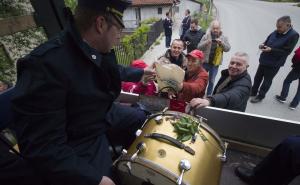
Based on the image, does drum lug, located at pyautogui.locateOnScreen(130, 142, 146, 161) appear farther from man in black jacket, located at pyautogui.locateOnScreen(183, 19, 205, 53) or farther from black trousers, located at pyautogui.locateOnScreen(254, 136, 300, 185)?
man in black jacket, located at pyautogui.locateOnScreen(183, 19, 205, 53)

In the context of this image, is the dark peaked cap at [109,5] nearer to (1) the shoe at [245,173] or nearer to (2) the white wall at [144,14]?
(1) the shoe at [245,173]

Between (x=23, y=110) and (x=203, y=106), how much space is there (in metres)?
1.71

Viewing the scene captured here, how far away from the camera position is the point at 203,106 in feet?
7.55

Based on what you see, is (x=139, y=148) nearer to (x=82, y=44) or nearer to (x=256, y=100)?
(x=82, y=44)

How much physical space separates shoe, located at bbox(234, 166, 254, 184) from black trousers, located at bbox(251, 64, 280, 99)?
2.92m

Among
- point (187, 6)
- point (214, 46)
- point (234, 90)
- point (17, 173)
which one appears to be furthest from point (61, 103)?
point (187, 6)

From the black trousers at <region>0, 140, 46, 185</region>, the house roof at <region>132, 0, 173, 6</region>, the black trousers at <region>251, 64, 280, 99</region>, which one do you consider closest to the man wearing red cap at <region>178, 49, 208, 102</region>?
the black trousers at <region>0, 140, 46, 185</region>

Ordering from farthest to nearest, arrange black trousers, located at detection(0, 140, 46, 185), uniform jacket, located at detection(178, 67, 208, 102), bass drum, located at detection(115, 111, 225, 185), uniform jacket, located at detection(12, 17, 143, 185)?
uniform jacket, located at detection(178, 67, 208, 102)
black trousers, located at detection(0, 140, 46, 185)
bass drum, located at detection(115, 111, 225, 185)
uniform jacket, located at detection(12, 17, 143, 185)

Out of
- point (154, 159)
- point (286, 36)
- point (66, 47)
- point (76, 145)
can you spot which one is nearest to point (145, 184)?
point (154, 159)

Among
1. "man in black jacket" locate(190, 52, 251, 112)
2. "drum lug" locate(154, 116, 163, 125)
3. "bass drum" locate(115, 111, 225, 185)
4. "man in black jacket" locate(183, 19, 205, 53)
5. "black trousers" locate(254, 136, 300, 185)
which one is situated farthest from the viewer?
"man in black jacket" locate(183, 19, 205, 53)

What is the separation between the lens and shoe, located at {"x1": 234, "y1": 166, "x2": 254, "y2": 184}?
221 cm

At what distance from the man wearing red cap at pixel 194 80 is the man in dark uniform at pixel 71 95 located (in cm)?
120

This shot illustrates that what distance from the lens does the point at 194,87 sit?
2.67 meters

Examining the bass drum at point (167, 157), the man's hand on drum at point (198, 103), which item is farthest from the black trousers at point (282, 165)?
the man's hand on drum at point (198, 103)
